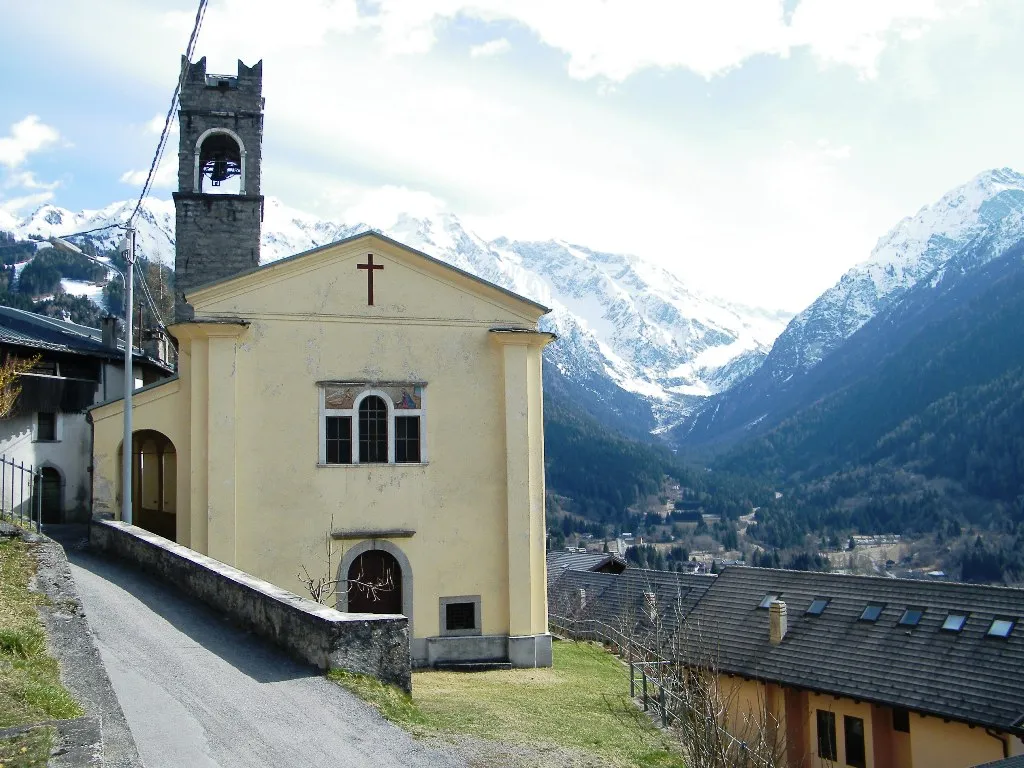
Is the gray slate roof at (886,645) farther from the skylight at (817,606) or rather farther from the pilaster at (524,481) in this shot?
the pilaster at (524,481)

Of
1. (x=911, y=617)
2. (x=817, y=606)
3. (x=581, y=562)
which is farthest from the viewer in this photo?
(x=581, y=562)

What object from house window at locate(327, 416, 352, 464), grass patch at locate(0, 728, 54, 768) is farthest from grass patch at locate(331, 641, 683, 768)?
house window at locate(327, 416, 352, 464)

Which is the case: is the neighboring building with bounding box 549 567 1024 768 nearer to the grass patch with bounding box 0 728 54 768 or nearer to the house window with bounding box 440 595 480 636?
the house window with bounding box 440 595 480 636

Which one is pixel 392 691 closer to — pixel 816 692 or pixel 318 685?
pixel 318 685

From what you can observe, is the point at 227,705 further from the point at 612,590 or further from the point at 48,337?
the point at 612,590

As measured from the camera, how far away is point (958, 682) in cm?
2470

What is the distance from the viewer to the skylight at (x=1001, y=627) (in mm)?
25938

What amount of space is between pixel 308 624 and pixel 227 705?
1490mm

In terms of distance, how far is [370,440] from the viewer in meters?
19.7

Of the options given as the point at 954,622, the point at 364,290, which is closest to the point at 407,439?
the point at 364,290

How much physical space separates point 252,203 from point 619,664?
1582 centimetres

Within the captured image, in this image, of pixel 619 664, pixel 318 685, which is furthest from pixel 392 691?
pixel 619 664

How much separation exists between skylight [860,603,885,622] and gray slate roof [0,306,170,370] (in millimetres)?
26158

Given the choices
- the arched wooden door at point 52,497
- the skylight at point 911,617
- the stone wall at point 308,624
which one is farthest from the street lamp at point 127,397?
the skylight at point 911,617
